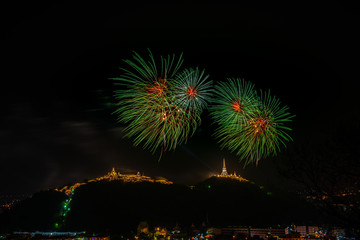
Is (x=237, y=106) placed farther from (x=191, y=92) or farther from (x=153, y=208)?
(x=153, y=208)

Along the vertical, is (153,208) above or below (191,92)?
below

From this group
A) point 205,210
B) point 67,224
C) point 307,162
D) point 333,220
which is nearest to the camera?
point 333,220

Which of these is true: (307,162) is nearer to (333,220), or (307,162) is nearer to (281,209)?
(333,220)

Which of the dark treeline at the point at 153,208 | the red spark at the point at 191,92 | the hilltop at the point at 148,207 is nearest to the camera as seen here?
the red spark at the point at 191,92

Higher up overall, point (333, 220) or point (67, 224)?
point (333, 220)

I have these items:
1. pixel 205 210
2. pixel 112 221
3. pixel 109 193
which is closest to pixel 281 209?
pixel 205 210

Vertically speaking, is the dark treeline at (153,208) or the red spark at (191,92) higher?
the red spark at (191,92)

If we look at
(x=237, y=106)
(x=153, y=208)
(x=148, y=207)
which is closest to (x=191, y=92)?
(x=237, y=106)

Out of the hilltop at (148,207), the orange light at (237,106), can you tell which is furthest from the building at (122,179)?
the orange light at (237,106)

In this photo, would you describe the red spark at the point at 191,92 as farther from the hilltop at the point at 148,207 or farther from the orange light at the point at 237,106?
→ the hilltop at the point at 148,207

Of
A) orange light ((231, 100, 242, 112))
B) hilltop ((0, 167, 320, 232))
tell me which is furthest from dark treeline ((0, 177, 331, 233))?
orange light ((231, 100, 242, 112))

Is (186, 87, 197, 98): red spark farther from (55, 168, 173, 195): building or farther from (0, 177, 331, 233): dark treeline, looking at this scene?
(55, 168, 173, 195): building
